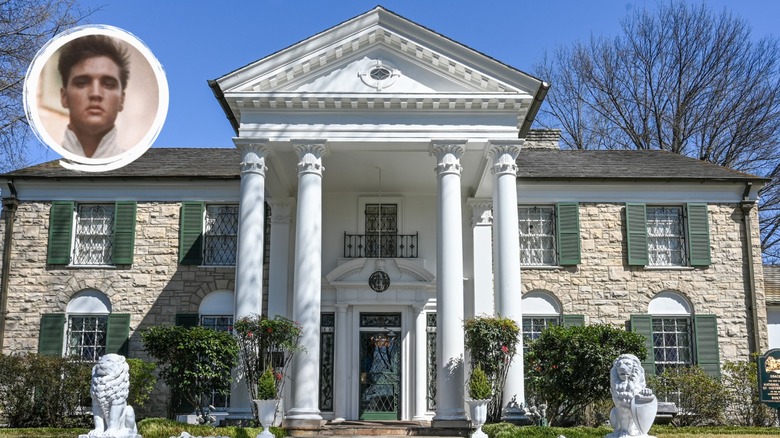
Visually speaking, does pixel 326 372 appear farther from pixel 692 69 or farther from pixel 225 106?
pixel 692 69

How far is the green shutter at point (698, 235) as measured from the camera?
66.0 ft

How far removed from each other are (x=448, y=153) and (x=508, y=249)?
2226 millimetres

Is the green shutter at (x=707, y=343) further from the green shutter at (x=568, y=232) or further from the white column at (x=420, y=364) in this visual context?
the white column at (x=420, y=364)

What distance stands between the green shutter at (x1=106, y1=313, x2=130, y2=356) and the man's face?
10.1 metres

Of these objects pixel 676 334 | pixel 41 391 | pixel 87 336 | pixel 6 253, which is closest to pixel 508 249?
pixel 676 334

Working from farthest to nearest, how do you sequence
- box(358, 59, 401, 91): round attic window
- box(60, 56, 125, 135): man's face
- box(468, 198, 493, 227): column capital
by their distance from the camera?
box(468, 198, 493, 227): column capital
box(358, 59, 401, 91): round attic window
box(60, 56, 125, 135): man's face

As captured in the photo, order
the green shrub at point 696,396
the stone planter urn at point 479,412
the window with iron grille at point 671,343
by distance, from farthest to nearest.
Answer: the window with iron grille at point 671,343 → the green shrub at point 696,396 → the stone planter urn at point 479,412

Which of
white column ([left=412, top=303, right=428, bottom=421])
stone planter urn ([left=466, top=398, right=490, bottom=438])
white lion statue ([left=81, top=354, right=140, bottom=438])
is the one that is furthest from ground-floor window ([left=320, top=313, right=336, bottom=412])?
white lion statue ([left=81, top=354, right=140, bottom=438])

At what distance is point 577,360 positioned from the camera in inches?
598

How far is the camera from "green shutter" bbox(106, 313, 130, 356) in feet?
64.5

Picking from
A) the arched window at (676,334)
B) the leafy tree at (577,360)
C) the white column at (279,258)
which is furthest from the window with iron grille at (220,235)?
the arched window at (676,334)

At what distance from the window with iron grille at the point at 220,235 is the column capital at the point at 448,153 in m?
6.22

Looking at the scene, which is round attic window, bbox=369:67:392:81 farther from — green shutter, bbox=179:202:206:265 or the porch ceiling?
green shutter, bbox=179:202:206:265

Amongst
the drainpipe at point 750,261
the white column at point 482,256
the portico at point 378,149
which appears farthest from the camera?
the drainpipe at point 750,261
